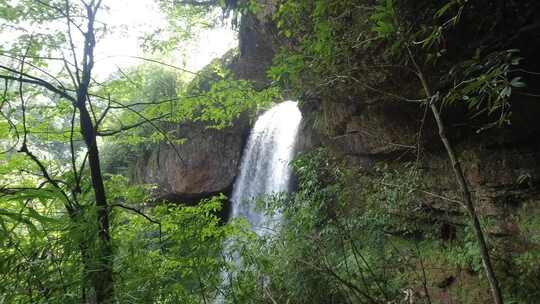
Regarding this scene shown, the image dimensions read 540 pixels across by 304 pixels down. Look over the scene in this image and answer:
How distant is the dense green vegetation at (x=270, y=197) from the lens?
5.57 ft

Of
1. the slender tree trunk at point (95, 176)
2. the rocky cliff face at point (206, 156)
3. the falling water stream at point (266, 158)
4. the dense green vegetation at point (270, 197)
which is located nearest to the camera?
the dense green vegetation at point (270, 197)

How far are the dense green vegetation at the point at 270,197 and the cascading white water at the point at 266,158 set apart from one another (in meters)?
3.78

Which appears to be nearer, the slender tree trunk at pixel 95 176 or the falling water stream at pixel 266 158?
the slender tree trunk at pixel 95 176

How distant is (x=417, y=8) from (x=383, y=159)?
12.9 ft

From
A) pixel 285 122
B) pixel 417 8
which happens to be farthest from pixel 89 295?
pixel 285 122

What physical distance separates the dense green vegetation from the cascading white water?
12.4ft

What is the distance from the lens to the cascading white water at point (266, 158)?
10000mm

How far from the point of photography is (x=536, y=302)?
345 centimetres

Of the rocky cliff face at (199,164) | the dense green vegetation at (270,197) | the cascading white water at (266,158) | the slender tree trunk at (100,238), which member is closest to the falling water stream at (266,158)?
the cascading white water at (266,158)

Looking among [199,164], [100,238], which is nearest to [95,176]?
[100,238]

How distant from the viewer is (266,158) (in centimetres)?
1095

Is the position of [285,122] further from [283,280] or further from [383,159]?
[283,280]

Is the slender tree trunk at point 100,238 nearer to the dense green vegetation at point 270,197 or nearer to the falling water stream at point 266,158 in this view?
the dense green vegetation at point 270,197

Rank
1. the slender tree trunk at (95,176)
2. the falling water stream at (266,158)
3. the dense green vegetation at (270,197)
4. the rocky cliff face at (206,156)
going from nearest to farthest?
the dense green vegetation at (270,197) → the slender tree trunk at (95,176) → the falling water stream at (266,158) → the rocky cliff face at (206,156)
